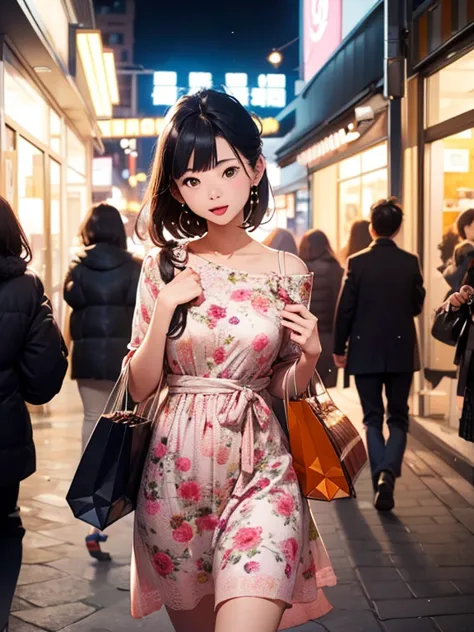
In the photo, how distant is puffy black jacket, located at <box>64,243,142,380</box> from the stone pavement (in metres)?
1.12

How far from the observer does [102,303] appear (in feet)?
21.2

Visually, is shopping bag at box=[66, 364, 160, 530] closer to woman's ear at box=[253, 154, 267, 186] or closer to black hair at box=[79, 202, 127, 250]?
woman's ear at box=[253, 154, 267, 186]

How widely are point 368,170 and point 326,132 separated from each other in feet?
11.7

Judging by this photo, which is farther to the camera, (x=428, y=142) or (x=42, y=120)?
(x=42, y=120)

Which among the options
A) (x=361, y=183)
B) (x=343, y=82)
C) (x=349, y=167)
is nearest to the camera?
(x=361, y=183)

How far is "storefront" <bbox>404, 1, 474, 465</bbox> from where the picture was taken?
8.41 m

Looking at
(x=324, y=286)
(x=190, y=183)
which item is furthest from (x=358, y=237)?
(x=190, y=183)

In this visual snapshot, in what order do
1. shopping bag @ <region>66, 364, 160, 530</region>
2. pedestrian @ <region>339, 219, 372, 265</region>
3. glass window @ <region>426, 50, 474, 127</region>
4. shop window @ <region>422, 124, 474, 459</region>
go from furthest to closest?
pedestrian @ <region>339, 219, 372, 265</region> → shop window @ <region>422, 124, 474, 459</region> → glass window @ <region>426, 50, 474, 127</region> → shopping bag @ <region>66, 364, 160, 530</region>

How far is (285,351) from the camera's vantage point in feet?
10.4

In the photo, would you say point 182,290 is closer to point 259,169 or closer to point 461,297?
point 259,169

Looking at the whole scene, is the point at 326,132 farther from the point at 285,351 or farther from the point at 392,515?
the point at 285,351

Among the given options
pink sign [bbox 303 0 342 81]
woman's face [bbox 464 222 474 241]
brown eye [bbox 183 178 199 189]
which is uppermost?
pink sign [bbox 303 0 342 81]

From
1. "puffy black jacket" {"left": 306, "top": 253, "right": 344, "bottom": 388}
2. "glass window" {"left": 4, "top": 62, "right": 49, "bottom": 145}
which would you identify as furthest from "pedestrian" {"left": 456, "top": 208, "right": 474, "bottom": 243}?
"glass window" {"left": 4, "top": 62, "right": 49, "bottom": 145}

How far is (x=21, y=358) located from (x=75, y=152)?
17027mm
